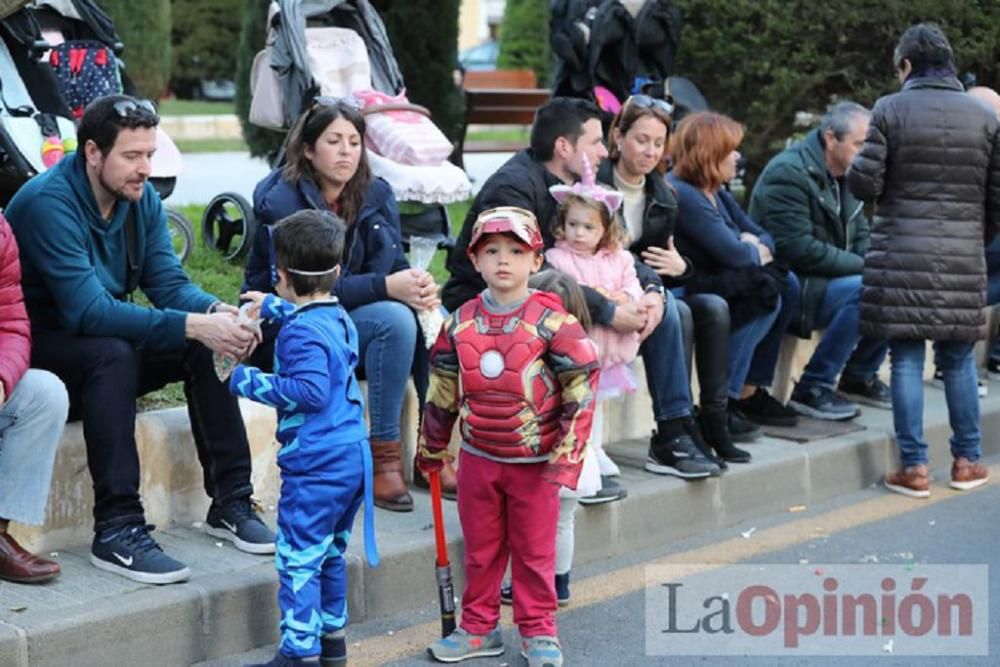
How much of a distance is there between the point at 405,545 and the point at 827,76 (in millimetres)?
6369

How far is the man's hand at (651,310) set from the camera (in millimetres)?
6809

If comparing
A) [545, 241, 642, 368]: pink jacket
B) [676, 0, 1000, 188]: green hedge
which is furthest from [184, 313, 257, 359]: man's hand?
[676, 0, 1000, 188]: green hedge

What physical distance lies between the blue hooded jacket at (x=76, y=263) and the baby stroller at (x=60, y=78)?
6.07 feet

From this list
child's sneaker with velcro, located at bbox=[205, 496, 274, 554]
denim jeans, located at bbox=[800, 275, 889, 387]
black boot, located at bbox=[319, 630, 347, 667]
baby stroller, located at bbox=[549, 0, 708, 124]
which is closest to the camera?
black boot, located at bbox=[319, 630, 347, 667]

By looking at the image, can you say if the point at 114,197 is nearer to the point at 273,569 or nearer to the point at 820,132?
the point at 273,569

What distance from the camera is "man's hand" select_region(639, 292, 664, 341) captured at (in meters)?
6.81

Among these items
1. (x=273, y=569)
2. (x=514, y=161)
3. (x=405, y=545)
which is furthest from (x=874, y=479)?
(x=273, y=569)

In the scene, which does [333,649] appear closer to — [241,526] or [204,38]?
[241,526]

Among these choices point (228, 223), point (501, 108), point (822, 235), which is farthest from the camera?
point (501, 108)

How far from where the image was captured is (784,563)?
669 centimetres

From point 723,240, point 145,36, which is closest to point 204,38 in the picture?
point 145,36

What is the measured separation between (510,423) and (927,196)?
3137 mm

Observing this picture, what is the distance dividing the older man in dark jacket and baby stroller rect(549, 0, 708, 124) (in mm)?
2804

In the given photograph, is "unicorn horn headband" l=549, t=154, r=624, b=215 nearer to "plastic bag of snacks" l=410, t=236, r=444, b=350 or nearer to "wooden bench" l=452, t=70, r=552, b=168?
"plastic bag of snacks" l=410, t=236, r=444, b=350
